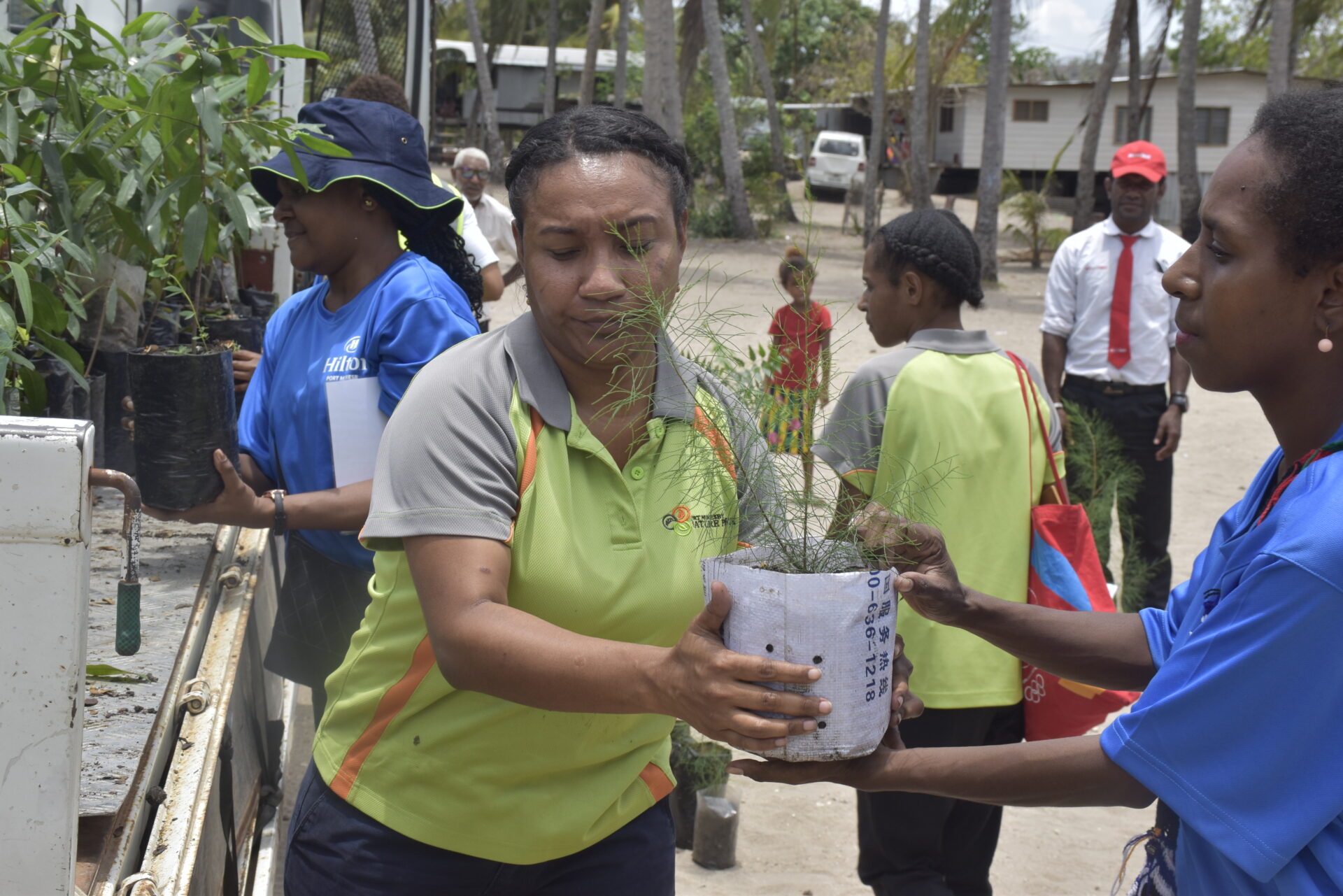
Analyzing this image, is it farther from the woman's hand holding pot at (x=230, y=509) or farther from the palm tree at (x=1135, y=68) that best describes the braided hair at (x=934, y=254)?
the palm tree at (x=1135, y=68)

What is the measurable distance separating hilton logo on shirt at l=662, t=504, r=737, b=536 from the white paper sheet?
107 centimetres

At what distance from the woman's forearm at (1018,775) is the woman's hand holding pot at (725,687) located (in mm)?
250

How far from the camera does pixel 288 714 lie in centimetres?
421

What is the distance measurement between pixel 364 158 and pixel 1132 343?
151 inches

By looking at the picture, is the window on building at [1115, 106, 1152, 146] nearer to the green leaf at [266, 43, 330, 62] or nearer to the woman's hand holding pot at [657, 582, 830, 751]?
the green leaf at [266, 43, 330, 62]

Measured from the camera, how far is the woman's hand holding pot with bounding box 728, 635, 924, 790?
1.51 m

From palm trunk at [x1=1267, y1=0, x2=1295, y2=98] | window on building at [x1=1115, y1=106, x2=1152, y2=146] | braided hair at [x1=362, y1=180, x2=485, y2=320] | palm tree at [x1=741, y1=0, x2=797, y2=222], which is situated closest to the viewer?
braided hair at [x1=362, y1=180, x2=485, y2=320]

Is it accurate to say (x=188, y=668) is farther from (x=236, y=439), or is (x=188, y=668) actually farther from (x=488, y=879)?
(x=488, y=879)

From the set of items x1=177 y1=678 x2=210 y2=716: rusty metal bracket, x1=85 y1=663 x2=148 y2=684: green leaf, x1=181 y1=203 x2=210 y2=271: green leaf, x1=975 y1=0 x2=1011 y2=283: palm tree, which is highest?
x1=975 y1=0 x2=1011 y2=283: palm tree

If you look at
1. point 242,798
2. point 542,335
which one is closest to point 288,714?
point 242,798

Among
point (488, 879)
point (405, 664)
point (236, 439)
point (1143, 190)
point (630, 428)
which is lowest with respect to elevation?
point (488, 879)

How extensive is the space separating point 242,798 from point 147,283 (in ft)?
5.86

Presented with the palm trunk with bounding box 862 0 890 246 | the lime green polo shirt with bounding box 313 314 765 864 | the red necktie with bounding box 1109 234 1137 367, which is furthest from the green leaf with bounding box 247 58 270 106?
the palm trunk with bounding box 862 0 890 246

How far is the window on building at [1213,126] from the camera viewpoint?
3294 cm
